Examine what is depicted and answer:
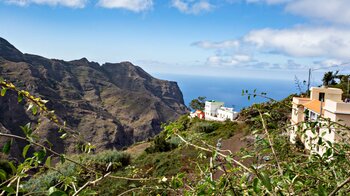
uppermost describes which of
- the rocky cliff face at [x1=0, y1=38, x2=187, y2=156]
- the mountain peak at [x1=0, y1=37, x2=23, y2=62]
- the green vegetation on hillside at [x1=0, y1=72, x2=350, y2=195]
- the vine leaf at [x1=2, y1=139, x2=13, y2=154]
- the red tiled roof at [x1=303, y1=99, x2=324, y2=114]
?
the mountain peak at [x1=0, y1=37, x2=23, y2=62]

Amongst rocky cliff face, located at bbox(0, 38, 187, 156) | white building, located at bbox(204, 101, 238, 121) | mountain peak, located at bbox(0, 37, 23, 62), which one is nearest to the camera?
white building, located at bbox(204, 101, 238, 121)

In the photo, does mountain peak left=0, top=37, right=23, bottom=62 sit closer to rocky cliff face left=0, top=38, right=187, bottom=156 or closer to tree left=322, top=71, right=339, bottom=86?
rocky cliff face left=0, top=38, right=187, bottom=156

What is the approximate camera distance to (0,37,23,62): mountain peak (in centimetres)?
10494

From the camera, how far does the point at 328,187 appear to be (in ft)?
5.67

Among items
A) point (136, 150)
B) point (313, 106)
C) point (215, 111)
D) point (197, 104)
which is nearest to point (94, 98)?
point (197, 104)

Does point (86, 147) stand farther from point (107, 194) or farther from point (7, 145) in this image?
point (107, 194)

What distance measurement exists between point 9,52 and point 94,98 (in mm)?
31381

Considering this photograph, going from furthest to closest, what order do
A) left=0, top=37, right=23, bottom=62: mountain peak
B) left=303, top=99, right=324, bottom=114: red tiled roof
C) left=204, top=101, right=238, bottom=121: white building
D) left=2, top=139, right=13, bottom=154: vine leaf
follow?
left=0, top=37, right=23, bottom=62: mountain peak → left=204, top=101, right=238, bottom=121: white building → left=303, top=99, right=324, bottom=114: red tiled roof → left=2, top=139, right=13, bottom=154: vine leaf

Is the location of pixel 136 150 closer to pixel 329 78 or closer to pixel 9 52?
pixel 329 78

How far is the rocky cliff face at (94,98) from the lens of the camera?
245 ft

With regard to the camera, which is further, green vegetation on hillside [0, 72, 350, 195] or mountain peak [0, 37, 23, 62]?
mountain peak [0, 37, 23, 62]

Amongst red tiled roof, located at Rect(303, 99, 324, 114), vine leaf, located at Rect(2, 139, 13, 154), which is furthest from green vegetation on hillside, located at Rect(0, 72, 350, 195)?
red tiled roof, located at Rect(303, 99, 324, 114)

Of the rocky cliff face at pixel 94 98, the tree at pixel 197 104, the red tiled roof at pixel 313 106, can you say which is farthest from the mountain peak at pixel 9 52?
the red tiled roof at pixel 313 106

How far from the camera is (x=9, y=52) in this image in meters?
109
